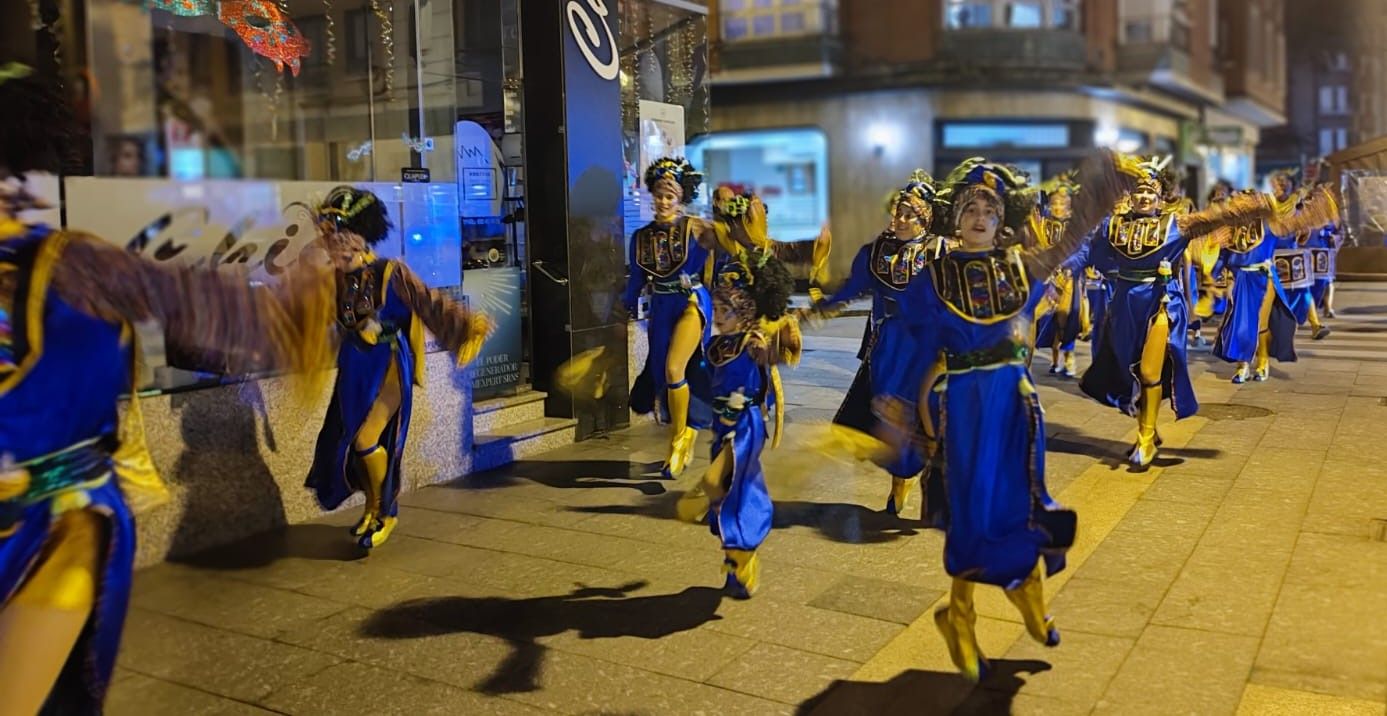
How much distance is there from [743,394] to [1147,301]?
3796 millimetres

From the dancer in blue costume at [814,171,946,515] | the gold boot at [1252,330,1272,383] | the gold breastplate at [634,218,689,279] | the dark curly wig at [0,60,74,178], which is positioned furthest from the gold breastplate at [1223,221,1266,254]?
the dark curly wig at [0,60,74,178]

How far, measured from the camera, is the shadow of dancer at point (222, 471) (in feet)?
19.7

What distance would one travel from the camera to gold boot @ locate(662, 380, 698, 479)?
759 centimetres

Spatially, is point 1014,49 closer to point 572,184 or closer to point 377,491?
point 572,184

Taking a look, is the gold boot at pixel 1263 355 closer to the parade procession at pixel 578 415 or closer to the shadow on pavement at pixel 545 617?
the parade procession at pixel 578 415

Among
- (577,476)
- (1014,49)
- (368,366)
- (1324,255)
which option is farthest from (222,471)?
(1014,49)

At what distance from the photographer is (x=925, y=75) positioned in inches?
1077

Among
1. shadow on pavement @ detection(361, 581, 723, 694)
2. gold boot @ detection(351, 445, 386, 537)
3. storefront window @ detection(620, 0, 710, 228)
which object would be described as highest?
storefront window @ detection(620, 0, 710, 228)

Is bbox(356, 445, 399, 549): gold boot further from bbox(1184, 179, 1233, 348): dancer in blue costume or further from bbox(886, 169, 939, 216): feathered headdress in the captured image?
bbox(1184, 179, 1233, 348): dancer in blue costume

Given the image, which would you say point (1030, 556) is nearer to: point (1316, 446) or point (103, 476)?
point (103, 476)

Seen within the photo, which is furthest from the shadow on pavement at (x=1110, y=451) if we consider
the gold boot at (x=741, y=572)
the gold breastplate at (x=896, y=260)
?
the gold boot at (x=741, y=572)

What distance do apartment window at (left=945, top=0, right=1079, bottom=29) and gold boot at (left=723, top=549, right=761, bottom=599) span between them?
2466 centimetres

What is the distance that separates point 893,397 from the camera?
4633 millimetres

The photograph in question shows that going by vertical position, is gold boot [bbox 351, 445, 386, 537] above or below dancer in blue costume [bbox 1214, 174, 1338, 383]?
below
